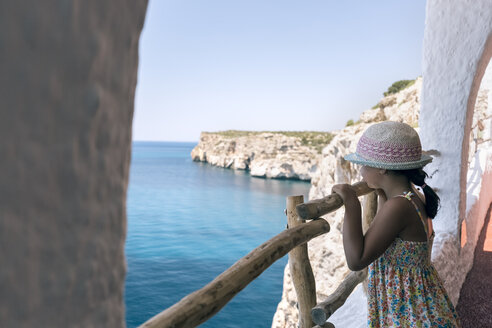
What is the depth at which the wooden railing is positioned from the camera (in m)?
1.16

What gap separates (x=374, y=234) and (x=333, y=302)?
2.33ft

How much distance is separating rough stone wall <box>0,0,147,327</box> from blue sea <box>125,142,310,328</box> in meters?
10.7

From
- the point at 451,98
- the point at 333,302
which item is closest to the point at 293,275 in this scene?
the point at 333,302

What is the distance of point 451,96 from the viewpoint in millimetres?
3125

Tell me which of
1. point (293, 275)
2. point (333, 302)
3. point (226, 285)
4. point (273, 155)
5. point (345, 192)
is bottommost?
point (273, 155)

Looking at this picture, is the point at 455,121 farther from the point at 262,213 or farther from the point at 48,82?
the point at 262,213

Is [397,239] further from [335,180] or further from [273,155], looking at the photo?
[273,155]

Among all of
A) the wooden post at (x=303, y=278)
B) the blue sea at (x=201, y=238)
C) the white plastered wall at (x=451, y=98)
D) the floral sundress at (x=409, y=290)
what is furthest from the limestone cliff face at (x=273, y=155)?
the floral sundress at (x=409, y=290)

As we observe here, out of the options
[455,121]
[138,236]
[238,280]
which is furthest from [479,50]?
[138,236]

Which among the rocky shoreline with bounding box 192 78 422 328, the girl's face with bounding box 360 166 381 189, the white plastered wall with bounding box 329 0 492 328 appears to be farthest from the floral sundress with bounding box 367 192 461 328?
the rocky shoreline with bounding box 192 78 422 328

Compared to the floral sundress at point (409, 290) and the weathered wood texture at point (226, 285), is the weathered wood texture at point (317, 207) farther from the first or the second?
the floral sundress at point (409, 290)

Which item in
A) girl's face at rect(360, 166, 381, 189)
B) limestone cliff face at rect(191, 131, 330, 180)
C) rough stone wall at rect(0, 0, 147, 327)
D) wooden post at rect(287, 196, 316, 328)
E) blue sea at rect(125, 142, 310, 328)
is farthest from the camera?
limestone cliff face at rect(191, 131, 330, 180)

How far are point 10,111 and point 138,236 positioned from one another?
31.0 m

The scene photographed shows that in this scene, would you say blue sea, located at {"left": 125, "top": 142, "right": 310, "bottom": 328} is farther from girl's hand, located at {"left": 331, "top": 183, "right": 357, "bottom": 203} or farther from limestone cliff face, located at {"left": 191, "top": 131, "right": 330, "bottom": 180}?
girl's hand, located at {"left": 331, "top": 183, "right": 357, "bottom": 203}
